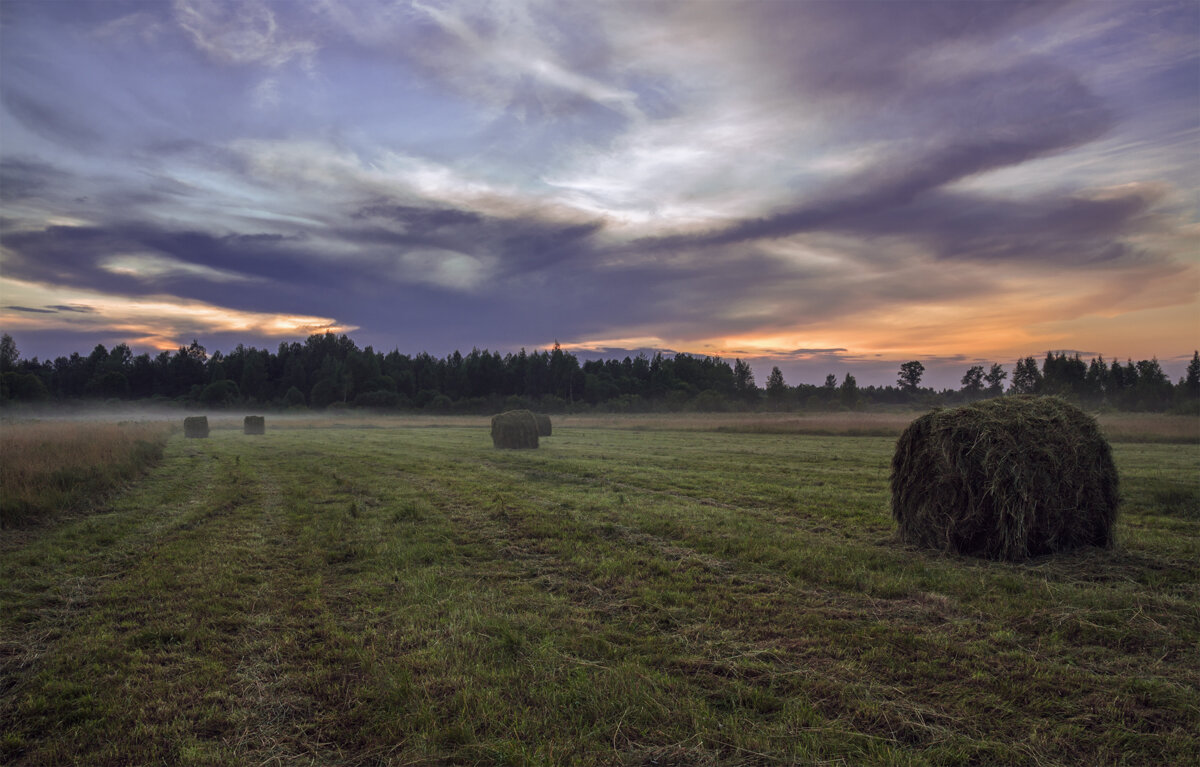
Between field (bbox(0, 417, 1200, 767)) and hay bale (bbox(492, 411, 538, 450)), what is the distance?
15609mm

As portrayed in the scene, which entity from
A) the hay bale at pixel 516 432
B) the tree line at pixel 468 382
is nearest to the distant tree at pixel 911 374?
the tree line at pixel 468 382

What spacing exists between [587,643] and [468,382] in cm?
12550

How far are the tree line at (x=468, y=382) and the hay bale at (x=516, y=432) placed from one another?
66.3 metres

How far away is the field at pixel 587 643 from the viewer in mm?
3799

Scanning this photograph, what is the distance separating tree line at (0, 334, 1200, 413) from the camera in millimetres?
92562

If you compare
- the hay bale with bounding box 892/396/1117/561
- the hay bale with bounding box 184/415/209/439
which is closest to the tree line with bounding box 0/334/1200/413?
the hay bale with bounding box 184/415/209/439

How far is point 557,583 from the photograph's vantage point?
698 centimetres

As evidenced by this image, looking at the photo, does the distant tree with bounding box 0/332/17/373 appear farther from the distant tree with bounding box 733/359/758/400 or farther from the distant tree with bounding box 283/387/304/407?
the distant tree with bounding box 733/359/758/400

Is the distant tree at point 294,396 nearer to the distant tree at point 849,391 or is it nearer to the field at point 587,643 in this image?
the distant tree at point 849,391

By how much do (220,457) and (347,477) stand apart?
10.9m

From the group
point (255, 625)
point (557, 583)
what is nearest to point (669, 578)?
point (557, 583)

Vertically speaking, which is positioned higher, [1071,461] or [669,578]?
[1071,461]

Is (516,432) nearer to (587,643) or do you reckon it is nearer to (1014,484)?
(1014,484)

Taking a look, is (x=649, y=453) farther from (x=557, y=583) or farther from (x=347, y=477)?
(x=557, y=583)
